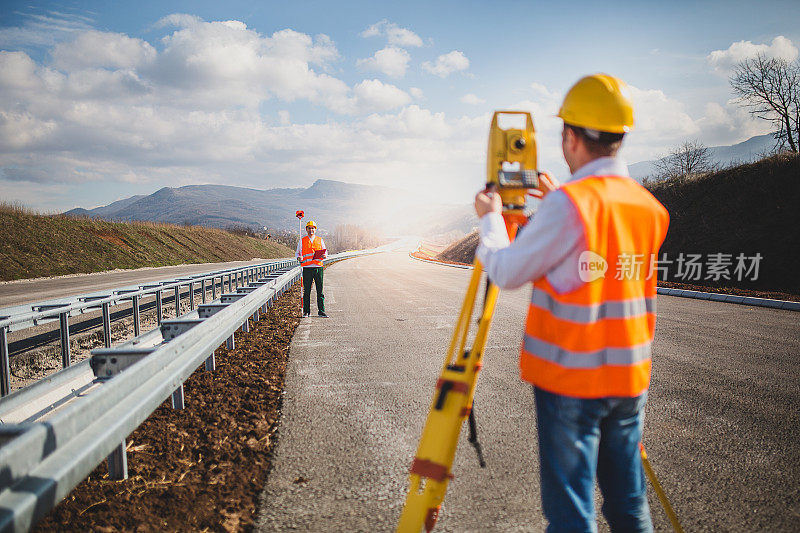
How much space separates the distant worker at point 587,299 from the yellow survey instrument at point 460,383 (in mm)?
190

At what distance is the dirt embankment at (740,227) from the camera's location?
15750 millimetres

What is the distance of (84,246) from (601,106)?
38.3 meters

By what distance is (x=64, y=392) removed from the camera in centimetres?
411

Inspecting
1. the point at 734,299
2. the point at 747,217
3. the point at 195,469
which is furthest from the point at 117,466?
the point at 747,217

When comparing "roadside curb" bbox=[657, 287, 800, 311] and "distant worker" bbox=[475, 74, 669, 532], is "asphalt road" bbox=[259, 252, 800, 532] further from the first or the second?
"roadside curb" bbox=[657, 287, 800, 311]

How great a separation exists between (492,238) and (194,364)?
3138 mm

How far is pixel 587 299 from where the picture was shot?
1554 millimetres

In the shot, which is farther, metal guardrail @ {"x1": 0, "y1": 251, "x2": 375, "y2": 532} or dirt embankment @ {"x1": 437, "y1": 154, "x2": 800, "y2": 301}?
dirt embankment @ {"x1": 437, "y1": 154, "x2": 800, "y2": 301}

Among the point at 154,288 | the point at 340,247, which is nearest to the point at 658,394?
the point at 154,288

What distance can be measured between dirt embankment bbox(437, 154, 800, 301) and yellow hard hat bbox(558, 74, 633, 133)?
1504 centimetres

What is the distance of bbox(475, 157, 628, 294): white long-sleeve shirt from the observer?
1498 mm
